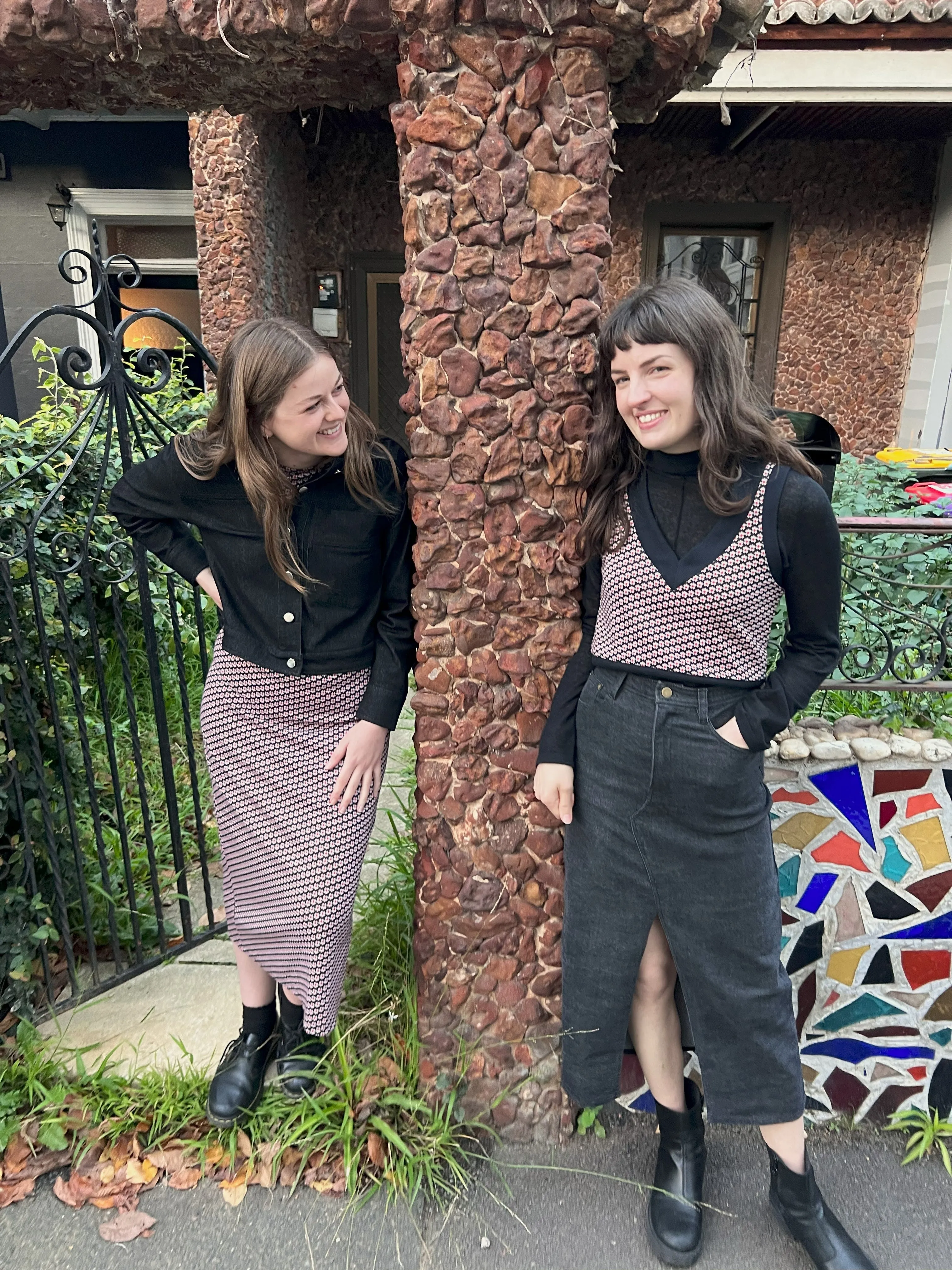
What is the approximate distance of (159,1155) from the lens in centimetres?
208

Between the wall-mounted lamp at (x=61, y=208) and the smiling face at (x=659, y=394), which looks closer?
the smiling face at (x=659, y=394)

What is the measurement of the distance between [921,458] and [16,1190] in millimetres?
5682

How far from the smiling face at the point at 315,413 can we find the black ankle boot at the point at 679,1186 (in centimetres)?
164

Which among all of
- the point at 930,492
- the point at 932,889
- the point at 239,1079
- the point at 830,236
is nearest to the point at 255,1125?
the point at 239,1079

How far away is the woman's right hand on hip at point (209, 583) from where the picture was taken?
207cm

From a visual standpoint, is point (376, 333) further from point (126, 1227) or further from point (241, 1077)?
point (126, 1227)

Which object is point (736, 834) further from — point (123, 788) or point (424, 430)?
point (123, 788)

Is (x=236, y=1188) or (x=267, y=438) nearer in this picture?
(x=267, y=438)

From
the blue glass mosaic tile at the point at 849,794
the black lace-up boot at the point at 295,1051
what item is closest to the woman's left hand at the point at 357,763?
the black lace-up boot at the point at 295,1051

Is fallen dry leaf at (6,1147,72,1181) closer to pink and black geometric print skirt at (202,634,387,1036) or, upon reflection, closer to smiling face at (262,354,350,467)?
pink and black geometric print skirt at (202,634,387,1036)

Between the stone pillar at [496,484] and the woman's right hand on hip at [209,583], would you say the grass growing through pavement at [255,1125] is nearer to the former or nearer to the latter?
the stone pillar at [496,484]

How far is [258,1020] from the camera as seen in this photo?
7.35 feet

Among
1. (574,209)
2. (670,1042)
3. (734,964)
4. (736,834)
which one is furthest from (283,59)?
(670,1042)

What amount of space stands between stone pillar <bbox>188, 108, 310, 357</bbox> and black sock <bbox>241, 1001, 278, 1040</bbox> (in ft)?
15.3
